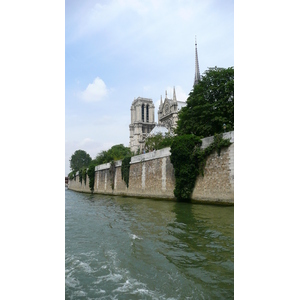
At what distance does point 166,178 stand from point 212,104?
5.21 meters

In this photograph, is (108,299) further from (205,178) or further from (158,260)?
(205,178)

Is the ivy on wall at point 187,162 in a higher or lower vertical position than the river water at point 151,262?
higher

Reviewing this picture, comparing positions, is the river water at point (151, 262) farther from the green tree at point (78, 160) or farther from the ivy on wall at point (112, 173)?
the green tree at point (78, 160)

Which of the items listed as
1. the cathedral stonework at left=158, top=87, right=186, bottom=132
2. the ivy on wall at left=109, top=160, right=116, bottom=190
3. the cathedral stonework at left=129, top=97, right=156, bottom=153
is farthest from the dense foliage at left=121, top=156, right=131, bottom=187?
the cathedral stonework at left=129, top=97, right=156, bottom=153

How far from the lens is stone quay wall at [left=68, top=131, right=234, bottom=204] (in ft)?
36.8

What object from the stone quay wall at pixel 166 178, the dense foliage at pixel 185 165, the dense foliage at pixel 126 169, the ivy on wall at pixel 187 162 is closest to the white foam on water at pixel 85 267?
the stone quay wall at pixel 166 178

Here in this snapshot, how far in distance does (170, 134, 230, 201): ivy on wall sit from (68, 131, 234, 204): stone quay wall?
0.26 m

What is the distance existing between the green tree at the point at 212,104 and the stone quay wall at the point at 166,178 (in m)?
2.97

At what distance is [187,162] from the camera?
518 inches

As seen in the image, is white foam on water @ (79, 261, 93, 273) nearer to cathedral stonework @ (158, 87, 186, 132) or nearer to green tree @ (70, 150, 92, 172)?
cathedral stonework @ (158, 87, 186, 132)

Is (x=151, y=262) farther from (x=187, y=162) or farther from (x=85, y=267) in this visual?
(x=187, y=162)

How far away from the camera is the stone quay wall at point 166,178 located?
11.2 metres

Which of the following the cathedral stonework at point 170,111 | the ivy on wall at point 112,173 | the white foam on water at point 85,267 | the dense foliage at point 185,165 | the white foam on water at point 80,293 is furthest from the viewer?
the cathedral stonework at point 170,111
